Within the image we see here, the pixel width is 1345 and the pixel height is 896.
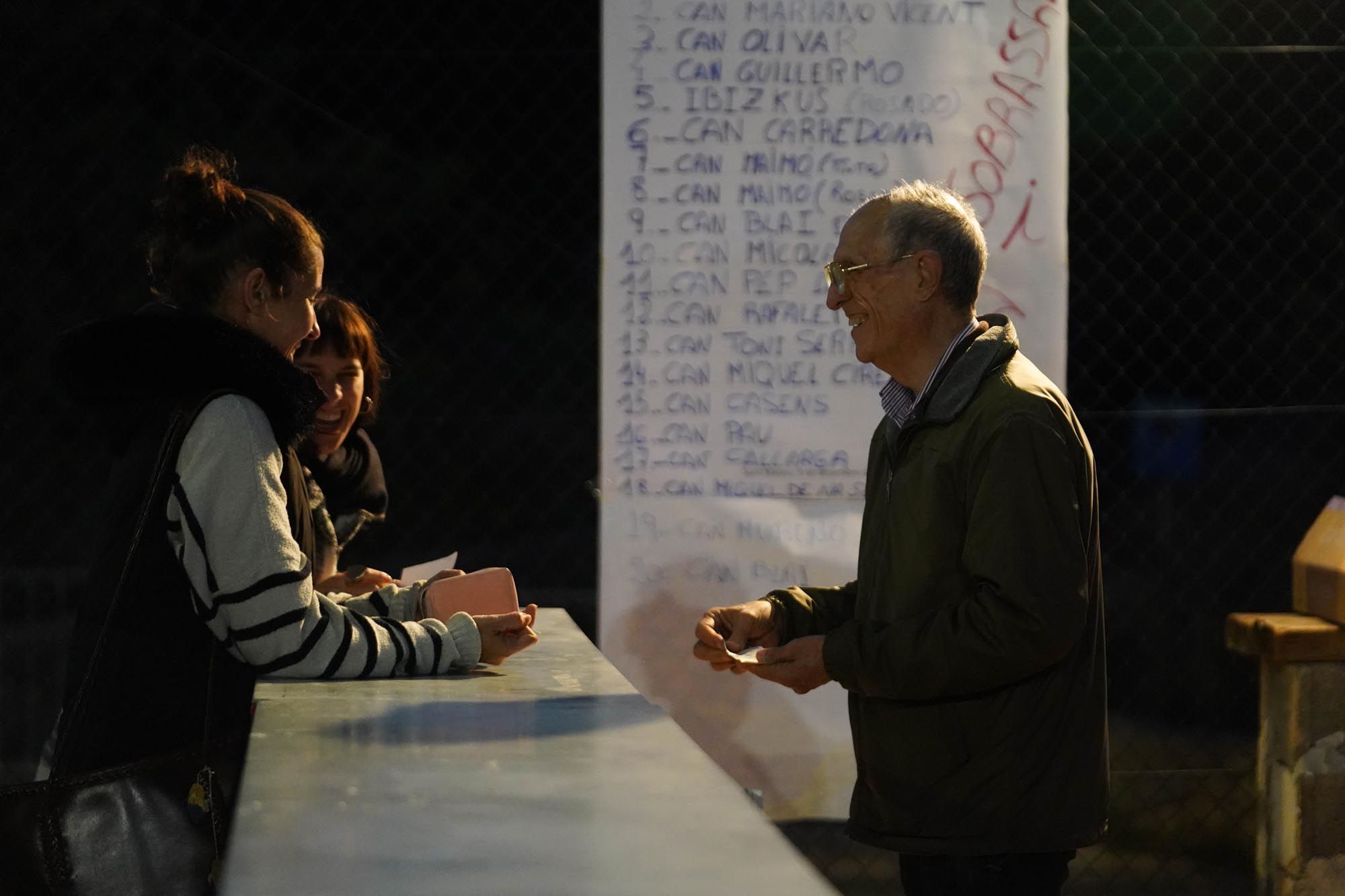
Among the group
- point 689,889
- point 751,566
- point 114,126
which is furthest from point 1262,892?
point 114,126

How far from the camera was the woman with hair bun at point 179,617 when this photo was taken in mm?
1801

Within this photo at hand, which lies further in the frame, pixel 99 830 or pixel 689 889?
pixel 99 830

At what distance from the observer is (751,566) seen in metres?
3.56

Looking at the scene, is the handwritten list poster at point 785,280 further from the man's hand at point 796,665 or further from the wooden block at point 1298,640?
the man's hand at point 796,665

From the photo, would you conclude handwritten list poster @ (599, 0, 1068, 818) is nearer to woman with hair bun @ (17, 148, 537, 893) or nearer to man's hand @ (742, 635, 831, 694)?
man's hand @ (742, 635, 831, 694)

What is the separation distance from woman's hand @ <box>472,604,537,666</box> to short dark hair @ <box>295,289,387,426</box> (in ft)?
3.67

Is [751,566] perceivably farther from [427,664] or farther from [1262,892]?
[427,664]

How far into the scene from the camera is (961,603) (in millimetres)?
1990

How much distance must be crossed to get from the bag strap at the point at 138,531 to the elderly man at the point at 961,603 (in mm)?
811

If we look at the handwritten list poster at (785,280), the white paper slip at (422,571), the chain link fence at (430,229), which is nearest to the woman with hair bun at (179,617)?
the white paper slip at (422,571)

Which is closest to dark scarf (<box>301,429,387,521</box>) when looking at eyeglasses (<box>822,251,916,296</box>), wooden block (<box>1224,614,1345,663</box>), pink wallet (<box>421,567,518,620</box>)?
pink wallet (<box>421,567,518,620</box>)

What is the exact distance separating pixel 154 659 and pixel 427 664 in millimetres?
334

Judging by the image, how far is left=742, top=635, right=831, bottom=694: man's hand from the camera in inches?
83.9

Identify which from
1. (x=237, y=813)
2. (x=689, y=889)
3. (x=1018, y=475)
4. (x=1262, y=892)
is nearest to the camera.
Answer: (x=689, y=889)
